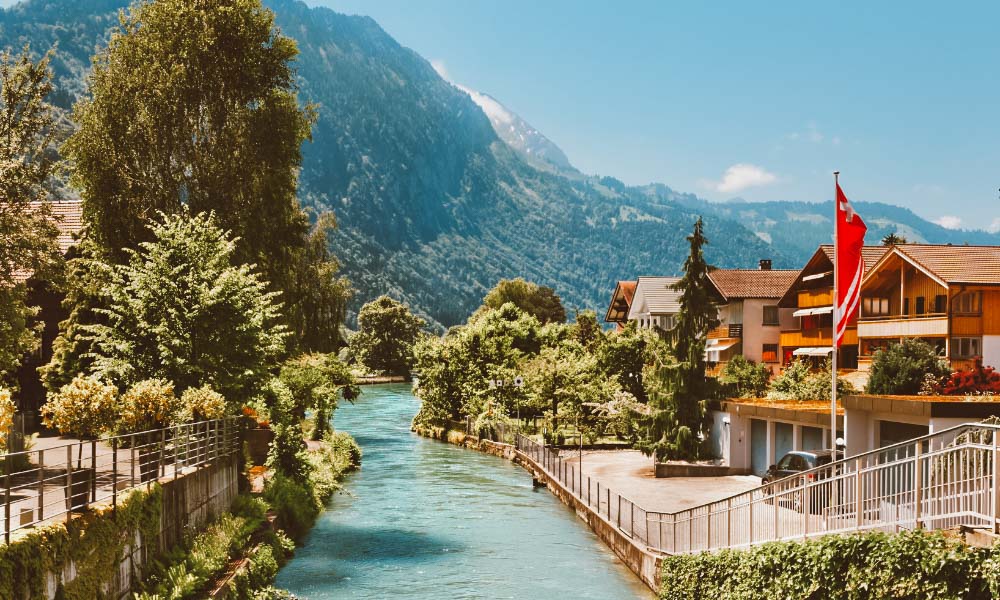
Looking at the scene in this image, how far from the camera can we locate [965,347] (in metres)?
47.7

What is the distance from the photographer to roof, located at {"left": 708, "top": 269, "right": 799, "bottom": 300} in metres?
76.2

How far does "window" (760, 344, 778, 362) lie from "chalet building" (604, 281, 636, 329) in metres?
32.0

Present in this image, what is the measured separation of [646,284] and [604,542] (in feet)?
226

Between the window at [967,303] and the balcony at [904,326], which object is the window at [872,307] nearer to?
the balcony at [904,326]

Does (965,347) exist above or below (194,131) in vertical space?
below

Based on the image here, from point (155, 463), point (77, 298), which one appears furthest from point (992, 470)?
point (77, 298)

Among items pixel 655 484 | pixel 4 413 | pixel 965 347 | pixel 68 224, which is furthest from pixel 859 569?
pixel 68 224

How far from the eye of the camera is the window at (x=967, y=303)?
4666 cm

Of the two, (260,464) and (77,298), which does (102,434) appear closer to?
(77,298)

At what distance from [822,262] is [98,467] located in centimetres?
5363

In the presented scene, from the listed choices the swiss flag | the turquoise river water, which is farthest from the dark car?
the turquoise river water

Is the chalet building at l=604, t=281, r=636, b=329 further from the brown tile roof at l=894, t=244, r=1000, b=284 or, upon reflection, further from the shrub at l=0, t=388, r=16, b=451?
the shrub at l=0, t=388, r=16, b=451

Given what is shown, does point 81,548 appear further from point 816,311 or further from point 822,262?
point 822,262

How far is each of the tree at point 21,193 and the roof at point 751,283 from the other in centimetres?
5383
